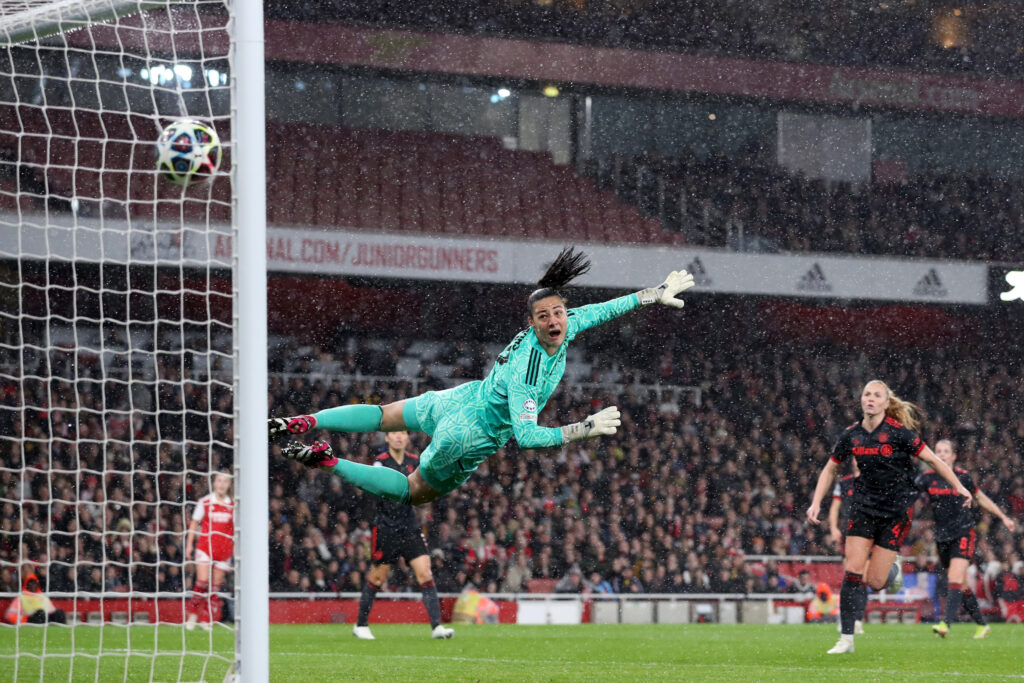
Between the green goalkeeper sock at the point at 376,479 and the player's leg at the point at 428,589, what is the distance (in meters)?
3.75

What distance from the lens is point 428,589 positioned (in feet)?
34.4

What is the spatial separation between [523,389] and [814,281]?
53.8ft

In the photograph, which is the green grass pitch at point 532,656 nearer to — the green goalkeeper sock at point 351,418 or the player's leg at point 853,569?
the player's leg at point 853,569

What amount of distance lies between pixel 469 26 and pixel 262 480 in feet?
63.7

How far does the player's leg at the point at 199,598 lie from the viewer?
11.2 metres

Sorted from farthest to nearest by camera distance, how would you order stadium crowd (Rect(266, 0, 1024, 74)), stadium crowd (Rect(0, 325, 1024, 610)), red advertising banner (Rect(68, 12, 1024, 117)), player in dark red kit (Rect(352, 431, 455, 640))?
1. stadium crowd (Rect(266, 0, 1024, 74))
2. red advertising banner (Rect(68, 12, 1024, 117))
3. stadium crowd (Rect(0, 325, 1024, 610))
4. player in dark red kit (Rect(352, 431, 455, 640))

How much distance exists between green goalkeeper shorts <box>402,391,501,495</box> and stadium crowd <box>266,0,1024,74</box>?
17.3 m

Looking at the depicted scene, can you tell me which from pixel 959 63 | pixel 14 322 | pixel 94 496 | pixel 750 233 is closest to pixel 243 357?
pixel 94 496

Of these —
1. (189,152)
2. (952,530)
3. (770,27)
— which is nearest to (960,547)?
(952,530)

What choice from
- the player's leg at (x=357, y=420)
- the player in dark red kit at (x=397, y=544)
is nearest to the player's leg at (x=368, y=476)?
the player's leg at (x=357, y=420)

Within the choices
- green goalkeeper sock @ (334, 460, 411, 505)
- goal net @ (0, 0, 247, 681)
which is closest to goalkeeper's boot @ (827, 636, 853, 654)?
green goalkeeper sock @ (334, 460, 411, 505)

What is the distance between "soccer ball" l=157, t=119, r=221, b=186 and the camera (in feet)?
18.4

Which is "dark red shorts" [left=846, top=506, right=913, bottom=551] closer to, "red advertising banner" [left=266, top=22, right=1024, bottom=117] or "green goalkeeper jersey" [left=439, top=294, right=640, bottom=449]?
"green goalkeeper jersey" [left=439, top=294, right=640, bottom=449]

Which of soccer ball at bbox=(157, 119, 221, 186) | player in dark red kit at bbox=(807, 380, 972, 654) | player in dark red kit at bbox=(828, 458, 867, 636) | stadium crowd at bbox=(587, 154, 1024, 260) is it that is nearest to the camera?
soccer ball at bbox=(157, 119, 221, 186)
